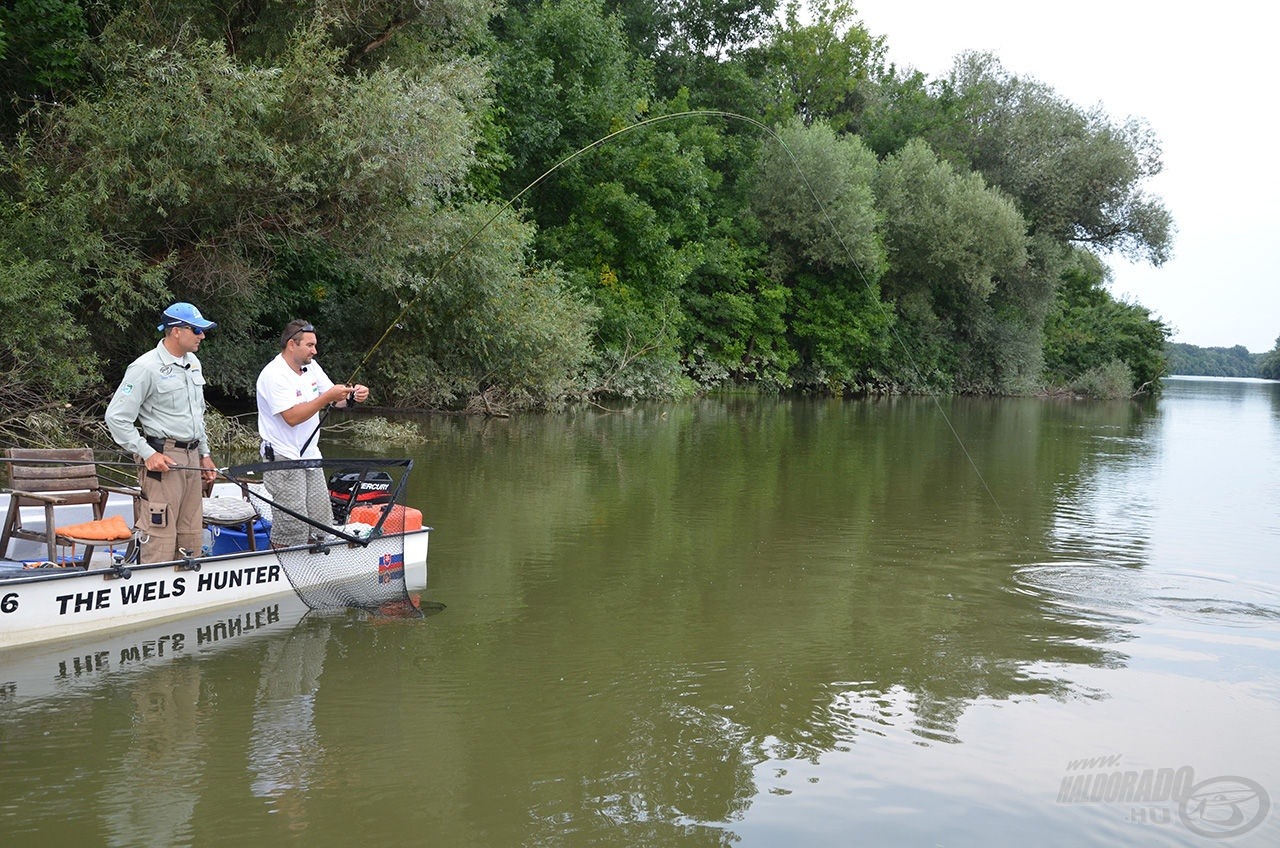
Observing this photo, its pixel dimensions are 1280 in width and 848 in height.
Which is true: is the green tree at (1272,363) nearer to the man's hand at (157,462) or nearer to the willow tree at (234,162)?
the willow tree at (234,162)

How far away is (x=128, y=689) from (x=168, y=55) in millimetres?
12076

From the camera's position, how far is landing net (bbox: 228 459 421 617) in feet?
25.7

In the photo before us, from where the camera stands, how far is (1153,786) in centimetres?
541

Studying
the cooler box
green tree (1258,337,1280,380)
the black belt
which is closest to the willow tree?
the cooler box

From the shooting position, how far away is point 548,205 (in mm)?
34531

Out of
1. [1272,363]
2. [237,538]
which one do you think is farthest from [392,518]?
[1272,363]

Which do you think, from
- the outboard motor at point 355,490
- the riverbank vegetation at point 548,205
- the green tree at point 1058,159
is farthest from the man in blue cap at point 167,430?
the green tree at point 1058,159

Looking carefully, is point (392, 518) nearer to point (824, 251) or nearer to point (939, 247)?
point (824, 251)

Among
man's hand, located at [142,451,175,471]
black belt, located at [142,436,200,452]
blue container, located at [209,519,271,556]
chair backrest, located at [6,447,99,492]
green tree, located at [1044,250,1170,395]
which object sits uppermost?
green tree, located at [1044,250,1170,395]

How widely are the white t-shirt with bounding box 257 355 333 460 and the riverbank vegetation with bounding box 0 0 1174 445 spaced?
2.81 metres

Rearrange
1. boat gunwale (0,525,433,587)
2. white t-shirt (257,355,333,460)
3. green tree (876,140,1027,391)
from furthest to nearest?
1. green tree (876,140,1027,391)
2. white t-shirt (257,355,333,460)
3. boat gunwale (0,525,433,587)

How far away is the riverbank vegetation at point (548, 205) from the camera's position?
583 inches

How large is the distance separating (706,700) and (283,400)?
3.69 m

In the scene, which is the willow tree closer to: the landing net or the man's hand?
the landing net
